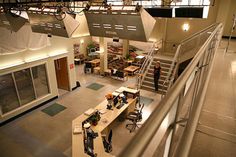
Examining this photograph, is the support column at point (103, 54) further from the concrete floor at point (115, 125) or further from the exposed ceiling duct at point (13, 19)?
the exposed ceiling duct at point (13, 19)

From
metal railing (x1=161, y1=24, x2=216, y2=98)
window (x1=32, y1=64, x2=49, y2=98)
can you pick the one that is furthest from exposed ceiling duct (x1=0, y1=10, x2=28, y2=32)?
metal railing (x1=161, y1=24, x2=216, y2=98)

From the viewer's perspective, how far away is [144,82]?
11445 mm

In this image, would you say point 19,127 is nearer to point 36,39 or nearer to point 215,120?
point 36,39

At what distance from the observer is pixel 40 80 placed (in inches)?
418

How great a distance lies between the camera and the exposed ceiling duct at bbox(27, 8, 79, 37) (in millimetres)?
5547

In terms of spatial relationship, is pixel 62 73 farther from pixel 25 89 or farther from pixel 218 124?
pixel 218 124

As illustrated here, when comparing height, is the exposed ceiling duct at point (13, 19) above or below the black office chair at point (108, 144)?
above

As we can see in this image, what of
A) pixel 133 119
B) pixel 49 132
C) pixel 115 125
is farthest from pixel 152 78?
pixel 49 132

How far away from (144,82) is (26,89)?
715 centimetres

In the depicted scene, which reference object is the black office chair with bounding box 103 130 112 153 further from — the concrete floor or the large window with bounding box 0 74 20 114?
the large window with bounding box 0 74 20 114

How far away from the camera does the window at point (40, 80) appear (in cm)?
950

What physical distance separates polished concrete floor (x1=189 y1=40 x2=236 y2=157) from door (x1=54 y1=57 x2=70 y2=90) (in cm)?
889

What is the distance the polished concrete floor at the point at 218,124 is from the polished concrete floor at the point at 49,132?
399 centimetres

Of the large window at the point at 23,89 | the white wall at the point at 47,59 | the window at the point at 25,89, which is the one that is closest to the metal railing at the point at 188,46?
the white wall at the point at 47,59
